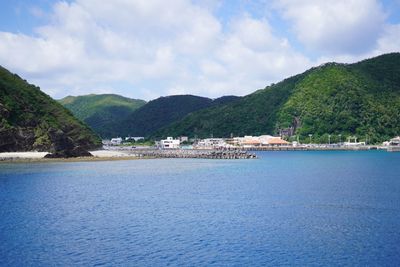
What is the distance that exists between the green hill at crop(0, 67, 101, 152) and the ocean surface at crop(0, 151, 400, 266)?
150 ft

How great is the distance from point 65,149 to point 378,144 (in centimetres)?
11858

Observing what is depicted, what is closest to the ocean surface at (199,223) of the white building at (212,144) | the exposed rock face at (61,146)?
the exposed rock face at (61,146)

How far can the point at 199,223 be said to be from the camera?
109ft

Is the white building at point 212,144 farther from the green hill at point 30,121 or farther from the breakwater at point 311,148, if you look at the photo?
the green hill at point 30,121

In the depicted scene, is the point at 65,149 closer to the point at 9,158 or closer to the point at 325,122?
the point at 9,158

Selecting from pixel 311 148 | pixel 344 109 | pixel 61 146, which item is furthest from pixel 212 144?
pixel 61 146

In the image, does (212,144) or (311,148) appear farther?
(212,144)

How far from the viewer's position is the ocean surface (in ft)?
81.5

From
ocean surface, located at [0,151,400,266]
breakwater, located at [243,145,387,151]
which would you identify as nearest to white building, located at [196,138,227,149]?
breakwater, located at [243,145,387,151]

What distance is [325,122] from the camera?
17975 centimetres

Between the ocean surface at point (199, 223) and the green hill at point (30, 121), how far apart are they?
45.7 metres

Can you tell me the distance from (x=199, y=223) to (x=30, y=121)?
86.3 metres

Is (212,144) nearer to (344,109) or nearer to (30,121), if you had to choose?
(344,109)

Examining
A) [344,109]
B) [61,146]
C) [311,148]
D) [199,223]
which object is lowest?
[199,223]
